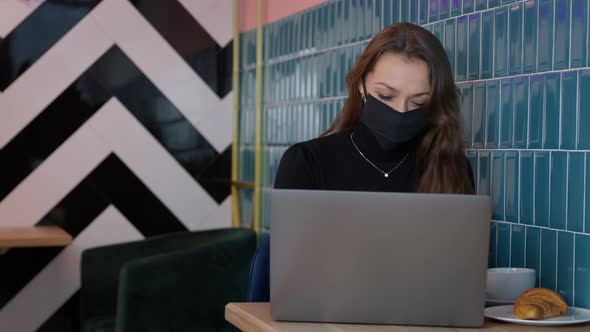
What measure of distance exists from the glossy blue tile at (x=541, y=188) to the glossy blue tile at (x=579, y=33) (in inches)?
9.5

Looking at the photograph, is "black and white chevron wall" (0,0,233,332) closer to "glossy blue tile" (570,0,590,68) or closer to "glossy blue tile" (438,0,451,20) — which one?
"glossy blue tile" (438,0,451,20)

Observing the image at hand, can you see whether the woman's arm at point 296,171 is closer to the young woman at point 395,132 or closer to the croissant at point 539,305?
the young woman at point 395,132

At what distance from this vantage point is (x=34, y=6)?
3584 millimetres

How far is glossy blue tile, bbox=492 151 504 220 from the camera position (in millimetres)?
2168

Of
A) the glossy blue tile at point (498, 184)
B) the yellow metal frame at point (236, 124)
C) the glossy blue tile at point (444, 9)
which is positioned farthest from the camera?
the yellow metal frame at point (236, 124)

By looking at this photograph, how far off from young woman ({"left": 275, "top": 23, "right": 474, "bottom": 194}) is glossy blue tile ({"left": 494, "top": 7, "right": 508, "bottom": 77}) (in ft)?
0.61

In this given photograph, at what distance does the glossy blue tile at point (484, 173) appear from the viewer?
2223 millimetres

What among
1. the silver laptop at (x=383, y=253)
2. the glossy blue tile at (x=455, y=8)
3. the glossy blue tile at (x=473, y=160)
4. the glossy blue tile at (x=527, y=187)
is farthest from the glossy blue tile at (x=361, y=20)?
the silver laptop at (x=383, y=253)

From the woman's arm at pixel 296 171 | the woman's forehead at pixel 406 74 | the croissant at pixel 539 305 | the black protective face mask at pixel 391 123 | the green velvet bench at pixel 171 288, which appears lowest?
the green velvet bench at pixel 171 288

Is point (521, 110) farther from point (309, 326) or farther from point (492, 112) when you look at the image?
point (309, 326)

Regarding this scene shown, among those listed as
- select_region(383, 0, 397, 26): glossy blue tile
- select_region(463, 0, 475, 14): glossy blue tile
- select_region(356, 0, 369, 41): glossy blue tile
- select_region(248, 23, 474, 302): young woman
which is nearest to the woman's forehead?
select_region(248, 23, 474, 302): young woman

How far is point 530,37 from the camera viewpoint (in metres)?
2.05

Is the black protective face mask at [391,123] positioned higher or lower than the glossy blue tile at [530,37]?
lower

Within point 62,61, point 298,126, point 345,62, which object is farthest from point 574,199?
point 62,61
